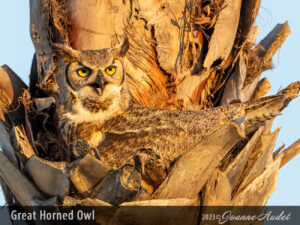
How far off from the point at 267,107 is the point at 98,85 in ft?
4.32

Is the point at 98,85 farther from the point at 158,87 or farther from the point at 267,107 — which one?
the point at 267,107

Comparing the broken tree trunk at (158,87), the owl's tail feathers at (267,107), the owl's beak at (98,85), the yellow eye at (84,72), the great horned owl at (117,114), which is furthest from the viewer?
the yellow eye at (84,72)

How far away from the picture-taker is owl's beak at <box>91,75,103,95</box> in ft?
13.2

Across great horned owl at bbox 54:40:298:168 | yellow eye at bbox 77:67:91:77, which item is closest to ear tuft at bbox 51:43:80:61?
great horned owl at bbox 54:40:298:168

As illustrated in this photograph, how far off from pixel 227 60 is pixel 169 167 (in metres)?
1.82

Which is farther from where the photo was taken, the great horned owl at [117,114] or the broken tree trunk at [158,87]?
the great horned owl at [117,114]

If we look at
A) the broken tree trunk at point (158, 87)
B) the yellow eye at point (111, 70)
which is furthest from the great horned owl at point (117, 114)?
the broken tree trunk at point (158, 87)

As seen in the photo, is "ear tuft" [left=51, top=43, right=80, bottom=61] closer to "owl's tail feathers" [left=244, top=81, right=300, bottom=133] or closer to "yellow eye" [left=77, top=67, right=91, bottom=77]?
"yellow eye" [left=77, top=67, right=91, bottom=77]

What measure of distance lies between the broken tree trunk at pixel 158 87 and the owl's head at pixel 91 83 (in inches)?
9.0

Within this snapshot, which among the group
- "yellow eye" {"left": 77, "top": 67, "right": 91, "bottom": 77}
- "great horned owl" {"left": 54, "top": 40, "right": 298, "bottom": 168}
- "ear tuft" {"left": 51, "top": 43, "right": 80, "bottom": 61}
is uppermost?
"ear tuft" {"left": 51, "top": 43, "right": 80, "bottom": 61}

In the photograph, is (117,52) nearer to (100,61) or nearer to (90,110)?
(100,61)

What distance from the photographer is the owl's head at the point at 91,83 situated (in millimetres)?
4117

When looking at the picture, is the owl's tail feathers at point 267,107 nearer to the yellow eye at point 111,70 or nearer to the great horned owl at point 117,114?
the great horned owl at point 117,114

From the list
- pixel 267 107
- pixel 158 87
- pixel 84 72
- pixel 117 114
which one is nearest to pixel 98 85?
pixel 84 72
